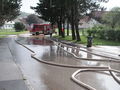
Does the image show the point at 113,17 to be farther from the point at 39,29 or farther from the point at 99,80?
the point at 99,80

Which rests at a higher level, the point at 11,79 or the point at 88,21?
the point at 88,21

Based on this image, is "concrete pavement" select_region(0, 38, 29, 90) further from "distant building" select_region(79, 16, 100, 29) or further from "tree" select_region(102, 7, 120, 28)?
"tree" select_region(102, 7, 120, 28)

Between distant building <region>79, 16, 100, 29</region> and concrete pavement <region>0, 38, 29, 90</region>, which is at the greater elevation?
distant building <region>79, 16, 100, 29</region>

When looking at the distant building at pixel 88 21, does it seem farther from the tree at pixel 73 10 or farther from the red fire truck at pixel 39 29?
the red fire truck at pixel 39 29

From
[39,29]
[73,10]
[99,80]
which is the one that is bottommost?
[99,80]

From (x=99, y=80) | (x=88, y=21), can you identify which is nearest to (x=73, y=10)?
(x=88, y=21)

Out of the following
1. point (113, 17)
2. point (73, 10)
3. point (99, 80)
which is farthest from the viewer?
point (113, 17)

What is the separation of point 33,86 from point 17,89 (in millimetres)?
782

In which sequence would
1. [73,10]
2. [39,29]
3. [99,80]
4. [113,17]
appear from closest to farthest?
[99,80], [73,10], [113,17], [39,29]

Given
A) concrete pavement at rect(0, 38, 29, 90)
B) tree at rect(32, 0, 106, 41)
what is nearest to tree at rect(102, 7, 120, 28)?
tree at rect(32, 0, 106, 41)

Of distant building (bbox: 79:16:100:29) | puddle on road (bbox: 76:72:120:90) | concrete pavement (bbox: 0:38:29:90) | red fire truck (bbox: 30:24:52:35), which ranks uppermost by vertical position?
distant building (bbox: 79:16:100:29)

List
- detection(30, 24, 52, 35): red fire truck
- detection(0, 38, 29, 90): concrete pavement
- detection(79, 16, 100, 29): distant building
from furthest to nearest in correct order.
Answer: detection(30, 24, 52, 35): red fire truck → detection(79, 16, 100, 29): distant building → detection(0, 38, 29, 90): concrete pavement

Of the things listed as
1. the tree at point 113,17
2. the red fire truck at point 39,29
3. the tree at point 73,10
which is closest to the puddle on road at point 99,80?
the tree at point 73,10

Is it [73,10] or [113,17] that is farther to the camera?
[113,17]
